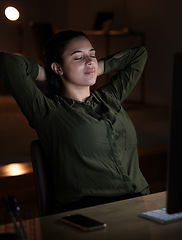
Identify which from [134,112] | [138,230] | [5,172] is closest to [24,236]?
[138,230]

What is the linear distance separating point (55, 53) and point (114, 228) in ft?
3.37

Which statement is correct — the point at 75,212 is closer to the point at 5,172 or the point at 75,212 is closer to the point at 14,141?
the point at 5,172

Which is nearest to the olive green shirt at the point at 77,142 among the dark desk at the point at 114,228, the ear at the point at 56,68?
the ear at the point at 56,68

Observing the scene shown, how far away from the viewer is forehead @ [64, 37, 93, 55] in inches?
76.5

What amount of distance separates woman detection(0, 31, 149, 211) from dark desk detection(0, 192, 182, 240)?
0.40 metres

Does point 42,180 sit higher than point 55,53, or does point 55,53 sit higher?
point 55,53

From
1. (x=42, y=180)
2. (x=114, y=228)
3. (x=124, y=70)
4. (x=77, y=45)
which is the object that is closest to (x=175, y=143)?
(x=114, y=228)

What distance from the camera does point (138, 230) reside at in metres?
1.15

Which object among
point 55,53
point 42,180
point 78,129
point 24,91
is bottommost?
point 42,180

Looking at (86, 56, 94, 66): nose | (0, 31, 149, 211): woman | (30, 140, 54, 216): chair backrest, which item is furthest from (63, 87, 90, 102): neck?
(30, 140, 54, 216): chair backrest

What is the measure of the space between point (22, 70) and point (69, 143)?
358 millimetres

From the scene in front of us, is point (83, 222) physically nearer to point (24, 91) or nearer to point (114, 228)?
point (114, 228)

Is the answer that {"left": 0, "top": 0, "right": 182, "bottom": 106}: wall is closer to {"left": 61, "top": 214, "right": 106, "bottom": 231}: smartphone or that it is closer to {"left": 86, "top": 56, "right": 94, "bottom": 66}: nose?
{"left": 86, "top": 56, "right": 94, "bottom": 66}: nose

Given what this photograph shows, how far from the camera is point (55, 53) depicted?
6.53 ft
